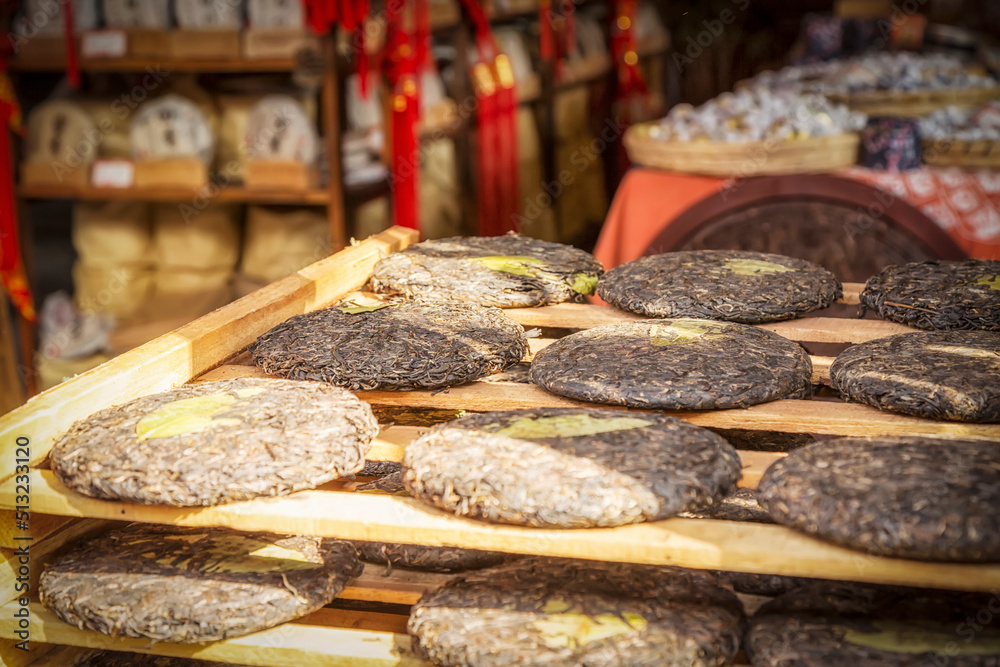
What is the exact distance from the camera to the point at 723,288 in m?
1.65

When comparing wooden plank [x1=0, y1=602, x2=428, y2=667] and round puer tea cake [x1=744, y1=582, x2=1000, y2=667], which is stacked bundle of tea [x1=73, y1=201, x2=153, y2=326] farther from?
round puer tea cake [x1=744, y1=582, x2=1000, y2=667]

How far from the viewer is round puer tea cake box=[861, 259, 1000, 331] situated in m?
1.56

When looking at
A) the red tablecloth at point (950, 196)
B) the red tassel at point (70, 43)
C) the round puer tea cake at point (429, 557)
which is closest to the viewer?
the round puer tea cake at point (429, 557)

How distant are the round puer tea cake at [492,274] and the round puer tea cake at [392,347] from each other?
0.15 meters

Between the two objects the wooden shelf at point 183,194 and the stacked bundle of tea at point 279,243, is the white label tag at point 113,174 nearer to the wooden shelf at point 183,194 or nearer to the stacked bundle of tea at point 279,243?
the wooden shelf at point 183,194

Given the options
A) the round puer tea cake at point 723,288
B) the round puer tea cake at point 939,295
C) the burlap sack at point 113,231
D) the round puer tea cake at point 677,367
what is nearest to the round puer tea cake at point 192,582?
the round puer tea cake at point 677,367

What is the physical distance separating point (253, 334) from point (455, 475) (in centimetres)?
66

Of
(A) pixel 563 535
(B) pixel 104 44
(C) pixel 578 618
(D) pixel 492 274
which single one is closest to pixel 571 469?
(A) pixel 563 535

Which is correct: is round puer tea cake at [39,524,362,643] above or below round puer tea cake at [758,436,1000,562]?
below

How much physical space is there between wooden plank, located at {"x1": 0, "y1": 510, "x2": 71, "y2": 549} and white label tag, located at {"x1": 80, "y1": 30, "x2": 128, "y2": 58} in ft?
7.33

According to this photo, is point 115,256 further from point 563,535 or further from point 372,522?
point 563,535

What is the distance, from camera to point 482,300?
1.72 meters

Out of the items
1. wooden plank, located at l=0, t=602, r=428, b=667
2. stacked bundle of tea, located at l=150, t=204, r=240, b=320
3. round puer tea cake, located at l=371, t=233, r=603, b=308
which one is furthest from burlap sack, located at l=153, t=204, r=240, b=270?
wooden plank, located at l=0, t=602, r=428, b=667

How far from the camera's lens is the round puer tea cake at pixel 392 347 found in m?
1.36
